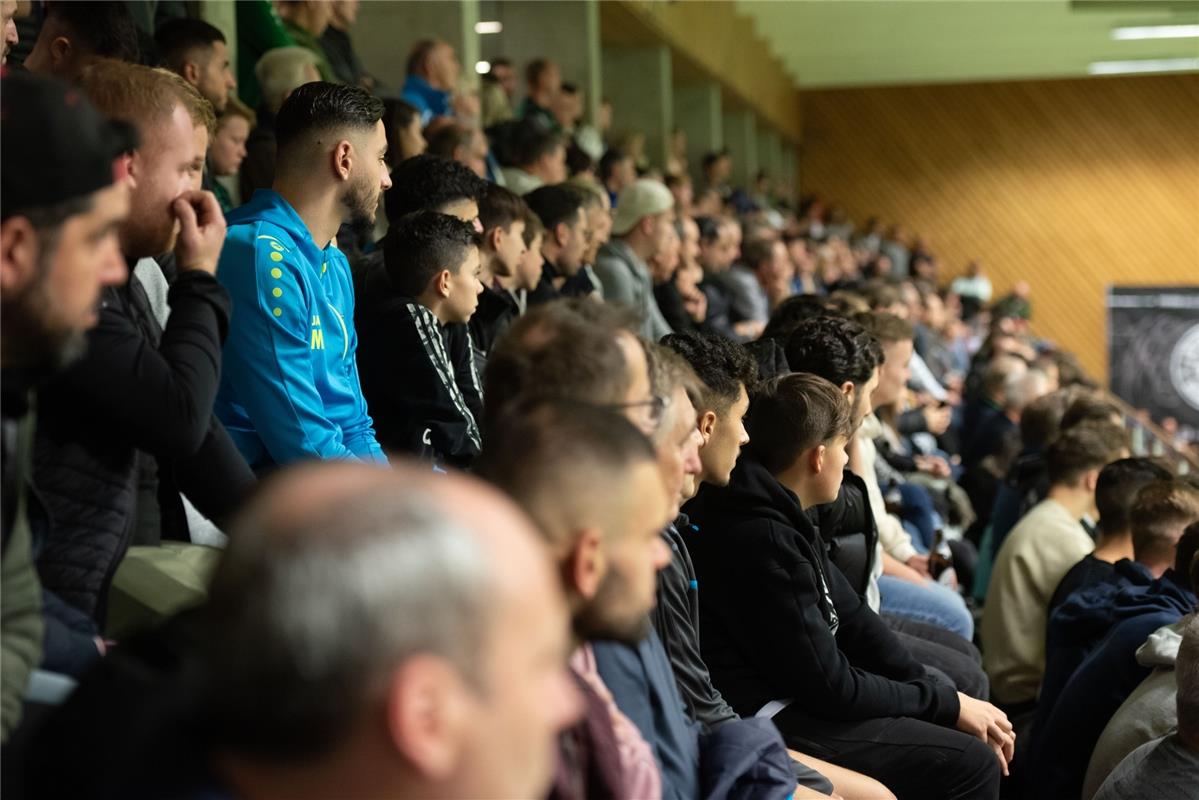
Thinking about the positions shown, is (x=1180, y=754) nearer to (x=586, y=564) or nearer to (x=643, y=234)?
(x=586, y=564)

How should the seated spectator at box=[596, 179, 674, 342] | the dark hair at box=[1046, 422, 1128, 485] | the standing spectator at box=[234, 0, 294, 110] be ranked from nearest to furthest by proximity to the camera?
the dark hair at box=[1046, 422, 1128, 485] → the standing spectator at box=[234, 0, 294, 110] → the seated spectator at box=[596, 179, 674, 342]

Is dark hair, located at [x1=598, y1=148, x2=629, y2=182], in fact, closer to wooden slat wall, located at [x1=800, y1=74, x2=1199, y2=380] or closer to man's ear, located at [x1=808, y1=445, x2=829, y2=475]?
man's ear, located at [x1=808, y1=445, x2=829, y2=475]

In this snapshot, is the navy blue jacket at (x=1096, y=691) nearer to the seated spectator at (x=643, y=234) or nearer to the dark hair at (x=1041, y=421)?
the dark hair at (x=1041, y=421)

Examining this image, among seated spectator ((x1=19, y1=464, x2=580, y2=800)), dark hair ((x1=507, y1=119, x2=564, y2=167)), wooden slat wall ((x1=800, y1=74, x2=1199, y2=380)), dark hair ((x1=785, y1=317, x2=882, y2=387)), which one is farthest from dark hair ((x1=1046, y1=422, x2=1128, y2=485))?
wooden slat wall ((x1=800, y1=74, x2=1199, y2=380))

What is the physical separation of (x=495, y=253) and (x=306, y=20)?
1.89 metres

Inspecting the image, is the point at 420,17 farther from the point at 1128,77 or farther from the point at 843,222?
the point at 1128,77

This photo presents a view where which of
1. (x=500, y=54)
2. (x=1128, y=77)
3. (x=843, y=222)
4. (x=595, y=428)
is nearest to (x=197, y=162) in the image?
(x=595, y=428)

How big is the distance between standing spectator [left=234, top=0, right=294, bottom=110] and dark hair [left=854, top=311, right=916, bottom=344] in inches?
86.5

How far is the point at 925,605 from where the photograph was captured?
4.26m

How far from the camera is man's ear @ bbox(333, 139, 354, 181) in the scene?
2.84 m

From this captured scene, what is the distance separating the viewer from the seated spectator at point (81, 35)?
3.26 meters

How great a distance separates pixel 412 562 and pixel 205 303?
1.08 m

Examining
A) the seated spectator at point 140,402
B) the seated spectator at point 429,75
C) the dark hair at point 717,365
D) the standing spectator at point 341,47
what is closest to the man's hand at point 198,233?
the seated spectator at point 140,402

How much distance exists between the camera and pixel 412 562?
986 mm
